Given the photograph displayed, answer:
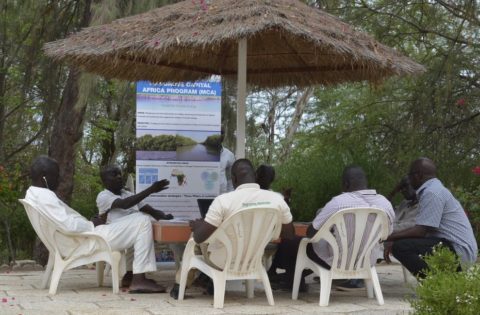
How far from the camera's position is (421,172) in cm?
563

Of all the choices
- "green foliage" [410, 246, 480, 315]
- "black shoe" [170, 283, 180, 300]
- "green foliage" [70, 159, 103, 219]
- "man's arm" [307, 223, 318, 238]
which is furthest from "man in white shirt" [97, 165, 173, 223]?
"green foliage" [70, 159, 103, 219]

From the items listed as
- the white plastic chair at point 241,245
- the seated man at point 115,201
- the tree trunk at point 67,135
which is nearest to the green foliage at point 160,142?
the seated man at point 115,201

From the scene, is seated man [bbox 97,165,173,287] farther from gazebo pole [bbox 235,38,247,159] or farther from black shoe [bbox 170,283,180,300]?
gazebo pole [bbox 235,38,247,159]

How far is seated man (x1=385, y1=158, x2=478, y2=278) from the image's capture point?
5.39 m

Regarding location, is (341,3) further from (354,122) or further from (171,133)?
(171,133)

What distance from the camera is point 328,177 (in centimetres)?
955

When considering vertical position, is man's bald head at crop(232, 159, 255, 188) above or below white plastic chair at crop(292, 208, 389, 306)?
above

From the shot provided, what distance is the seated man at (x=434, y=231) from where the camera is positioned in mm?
5391

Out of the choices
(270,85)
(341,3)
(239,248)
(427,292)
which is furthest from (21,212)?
(427,292)

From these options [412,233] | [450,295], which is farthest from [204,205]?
[450,295]

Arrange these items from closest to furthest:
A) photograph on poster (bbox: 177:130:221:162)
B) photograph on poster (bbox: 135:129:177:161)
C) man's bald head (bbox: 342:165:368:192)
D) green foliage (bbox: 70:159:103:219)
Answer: man's bald head (bbox: 342:165:368:192) < photograph on poster (bbox: 135:129:177:161) < photograph on poster (bbox: 177:130:221:162) < green foliage (bbox: 70:159:103:219)

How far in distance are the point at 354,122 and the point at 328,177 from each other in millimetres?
1405

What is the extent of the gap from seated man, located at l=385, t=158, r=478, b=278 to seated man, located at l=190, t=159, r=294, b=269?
93 cm

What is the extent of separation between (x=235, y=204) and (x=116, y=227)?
1.24 metres
